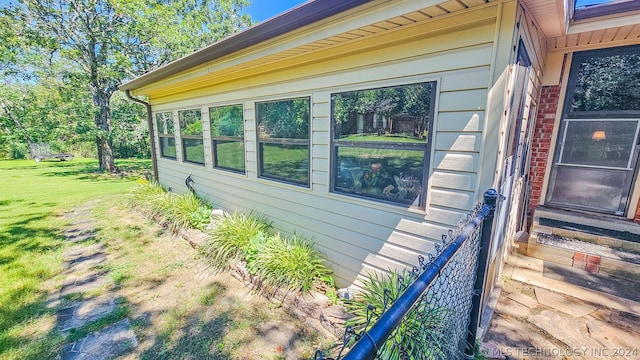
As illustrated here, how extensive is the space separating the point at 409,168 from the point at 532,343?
1793mm

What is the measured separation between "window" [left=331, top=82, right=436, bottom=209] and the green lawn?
3292 mm

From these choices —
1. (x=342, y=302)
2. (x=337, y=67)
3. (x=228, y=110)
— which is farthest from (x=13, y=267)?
(x=337, y=67)

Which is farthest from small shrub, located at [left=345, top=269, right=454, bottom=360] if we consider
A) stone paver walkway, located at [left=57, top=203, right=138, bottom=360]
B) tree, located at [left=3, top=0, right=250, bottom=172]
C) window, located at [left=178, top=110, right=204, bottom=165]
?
tree, located at [left=3, top=0, right=250, bottom=172]

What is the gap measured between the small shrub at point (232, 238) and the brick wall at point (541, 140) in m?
4.28

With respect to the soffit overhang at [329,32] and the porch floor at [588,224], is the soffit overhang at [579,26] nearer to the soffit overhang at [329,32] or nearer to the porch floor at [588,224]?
the soffit overhang at [329,32]

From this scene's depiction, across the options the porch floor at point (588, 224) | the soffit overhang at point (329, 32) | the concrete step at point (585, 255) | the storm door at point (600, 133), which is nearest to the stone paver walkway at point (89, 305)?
the soffit overhang at point (329, 32)

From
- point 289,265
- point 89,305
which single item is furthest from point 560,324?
point 89,305

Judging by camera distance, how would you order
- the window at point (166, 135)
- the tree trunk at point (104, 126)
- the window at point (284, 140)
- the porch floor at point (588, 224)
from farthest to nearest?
1. the tree trunk at point (104, 126)
2. the window at point (166, 135)
3. the window at point (284, 140)
4. the porch floor at point (588, 224)

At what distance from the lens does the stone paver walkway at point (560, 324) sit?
6.92ft

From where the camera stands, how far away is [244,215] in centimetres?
450

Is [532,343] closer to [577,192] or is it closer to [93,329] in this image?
[577,192]

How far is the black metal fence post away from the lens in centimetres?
158

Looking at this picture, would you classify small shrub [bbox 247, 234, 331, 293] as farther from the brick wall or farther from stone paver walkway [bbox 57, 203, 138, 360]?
the brick wall

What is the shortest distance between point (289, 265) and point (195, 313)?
3.70 ft
